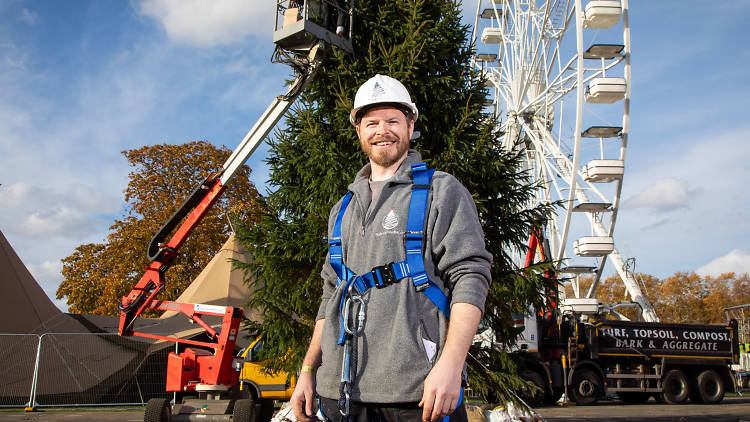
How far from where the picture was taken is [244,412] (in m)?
7.56

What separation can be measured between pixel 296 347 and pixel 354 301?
5662 mm

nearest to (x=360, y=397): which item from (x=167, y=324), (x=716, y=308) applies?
(x=167, y=324)

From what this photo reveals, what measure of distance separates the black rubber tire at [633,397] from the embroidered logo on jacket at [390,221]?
52.7ft

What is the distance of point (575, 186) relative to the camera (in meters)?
21.5

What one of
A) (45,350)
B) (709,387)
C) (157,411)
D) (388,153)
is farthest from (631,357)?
(388,153)

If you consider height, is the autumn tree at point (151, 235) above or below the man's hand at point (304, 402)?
above

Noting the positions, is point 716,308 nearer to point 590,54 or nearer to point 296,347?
point 590,54

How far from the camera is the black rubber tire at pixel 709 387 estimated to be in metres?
15.9

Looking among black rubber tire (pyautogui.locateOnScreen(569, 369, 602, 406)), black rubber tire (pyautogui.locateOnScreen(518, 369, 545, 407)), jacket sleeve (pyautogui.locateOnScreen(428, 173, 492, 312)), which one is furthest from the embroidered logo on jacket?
black rubber tire (pyautogui.locateOnScreen(569, 369, 602, 406))

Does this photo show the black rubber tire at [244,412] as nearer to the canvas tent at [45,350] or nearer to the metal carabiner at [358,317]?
the metal carabiner at [358,317]

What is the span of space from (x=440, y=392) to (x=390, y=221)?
535 millimetres

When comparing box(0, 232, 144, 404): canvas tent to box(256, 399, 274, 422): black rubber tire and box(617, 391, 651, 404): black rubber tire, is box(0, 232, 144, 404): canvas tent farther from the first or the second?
box(617, 391, 651, 404): black rubber tire

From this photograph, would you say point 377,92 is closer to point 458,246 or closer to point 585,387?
point 458,246

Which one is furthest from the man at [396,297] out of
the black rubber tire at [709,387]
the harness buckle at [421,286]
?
the black rubber tire at [709,387]
